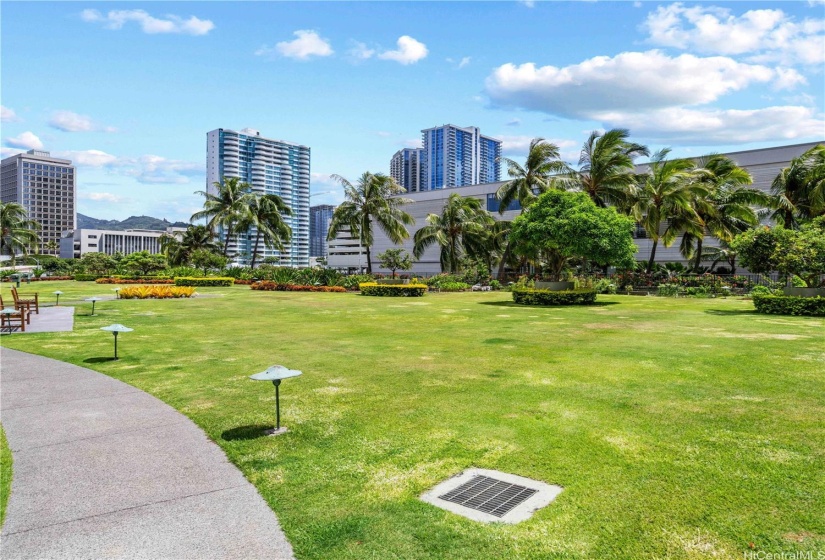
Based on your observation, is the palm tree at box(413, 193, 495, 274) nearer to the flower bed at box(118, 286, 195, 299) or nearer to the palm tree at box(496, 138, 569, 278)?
the palm tree at box(496, 138, 569, 278)

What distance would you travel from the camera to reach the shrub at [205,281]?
139 feet

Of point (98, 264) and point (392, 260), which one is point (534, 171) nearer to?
point (392, 260)

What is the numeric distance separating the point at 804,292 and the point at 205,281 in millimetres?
39961

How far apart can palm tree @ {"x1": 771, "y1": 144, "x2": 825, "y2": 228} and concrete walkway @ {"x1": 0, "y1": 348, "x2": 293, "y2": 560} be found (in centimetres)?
3700

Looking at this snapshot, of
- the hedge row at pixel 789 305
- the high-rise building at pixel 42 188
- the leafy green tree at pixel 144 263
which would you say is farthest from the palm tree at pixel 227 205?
the high-rise building at pixel 42 188

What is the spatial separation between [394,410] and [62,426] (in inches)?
169

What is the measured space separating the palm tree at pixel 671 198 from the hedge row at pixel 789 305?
14009 mm

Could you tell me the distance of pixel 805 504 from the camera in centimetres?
448

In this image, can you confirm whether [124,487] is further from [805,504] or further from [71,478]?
[805,504]

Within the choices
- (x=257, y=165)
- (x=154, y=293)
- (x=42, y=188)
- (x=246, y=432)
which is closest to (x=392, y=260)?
(x=154, y=293)

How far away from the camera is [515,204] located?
57594 millimetres

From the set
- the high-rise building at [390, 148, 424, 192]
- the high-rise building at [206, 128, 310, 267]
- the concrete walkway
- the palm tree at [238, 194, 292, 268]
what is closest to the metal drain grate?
the concrete walkway

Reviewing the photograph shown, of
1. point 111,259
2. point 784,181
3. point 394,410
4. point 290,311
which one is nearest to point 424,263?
point 111,259

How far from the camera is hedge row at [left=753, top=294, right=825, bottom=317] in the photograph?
19.7 meters
